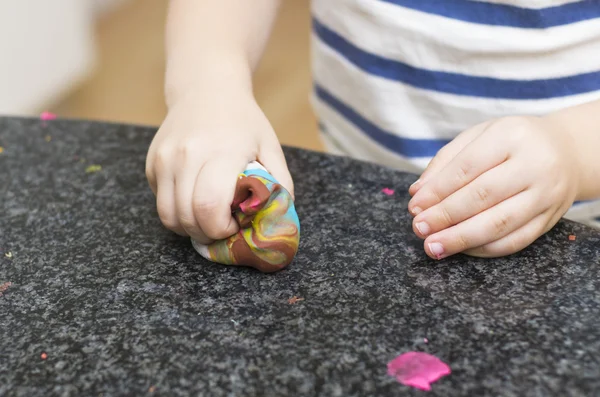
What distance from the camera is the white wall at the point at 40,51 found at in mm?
1975

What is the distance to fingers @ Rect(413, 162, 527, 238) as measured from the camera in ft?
1.72

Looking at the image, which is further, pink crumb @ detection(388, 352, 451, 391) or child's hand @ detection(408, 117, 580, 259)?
child's hand @ detection(408, 117, 580, 259)

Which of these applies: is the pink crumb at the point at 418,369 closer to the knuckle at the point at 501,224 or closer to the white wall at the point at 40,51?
the knuckle at the point at 501,224

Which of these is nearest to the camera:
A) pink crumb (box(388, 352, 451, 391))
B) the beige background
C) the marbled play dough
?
pink crumb (box(388, 352, 451, 391))

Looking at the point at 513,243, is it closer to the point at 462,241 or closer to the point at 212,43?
the point at 462,241

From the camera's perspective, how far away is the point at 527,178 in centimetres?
52

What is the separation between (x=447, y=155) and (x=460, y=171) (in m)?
0.03

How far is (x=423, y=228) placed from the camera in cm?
53

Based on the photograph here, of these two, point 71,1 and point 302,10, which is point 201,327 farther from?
point 302,10

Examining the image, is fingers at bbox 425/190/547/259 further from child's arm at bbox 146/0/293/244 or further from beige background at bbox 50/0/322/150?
beige background at bbox 50/0/322/150

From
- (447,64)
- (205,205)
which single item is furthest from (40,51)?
(205,205)

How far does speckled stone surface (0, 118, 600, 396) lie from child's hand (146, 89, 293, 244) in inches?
1.4

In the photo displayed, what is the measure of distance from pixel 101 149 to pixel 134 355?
33 cm

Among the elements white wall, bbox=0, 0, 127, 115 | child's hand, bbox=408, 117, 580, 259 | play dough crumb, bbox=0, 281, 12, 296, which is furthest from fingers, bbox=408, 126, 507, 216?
white wall, bbox=0, 0, 127, 115
